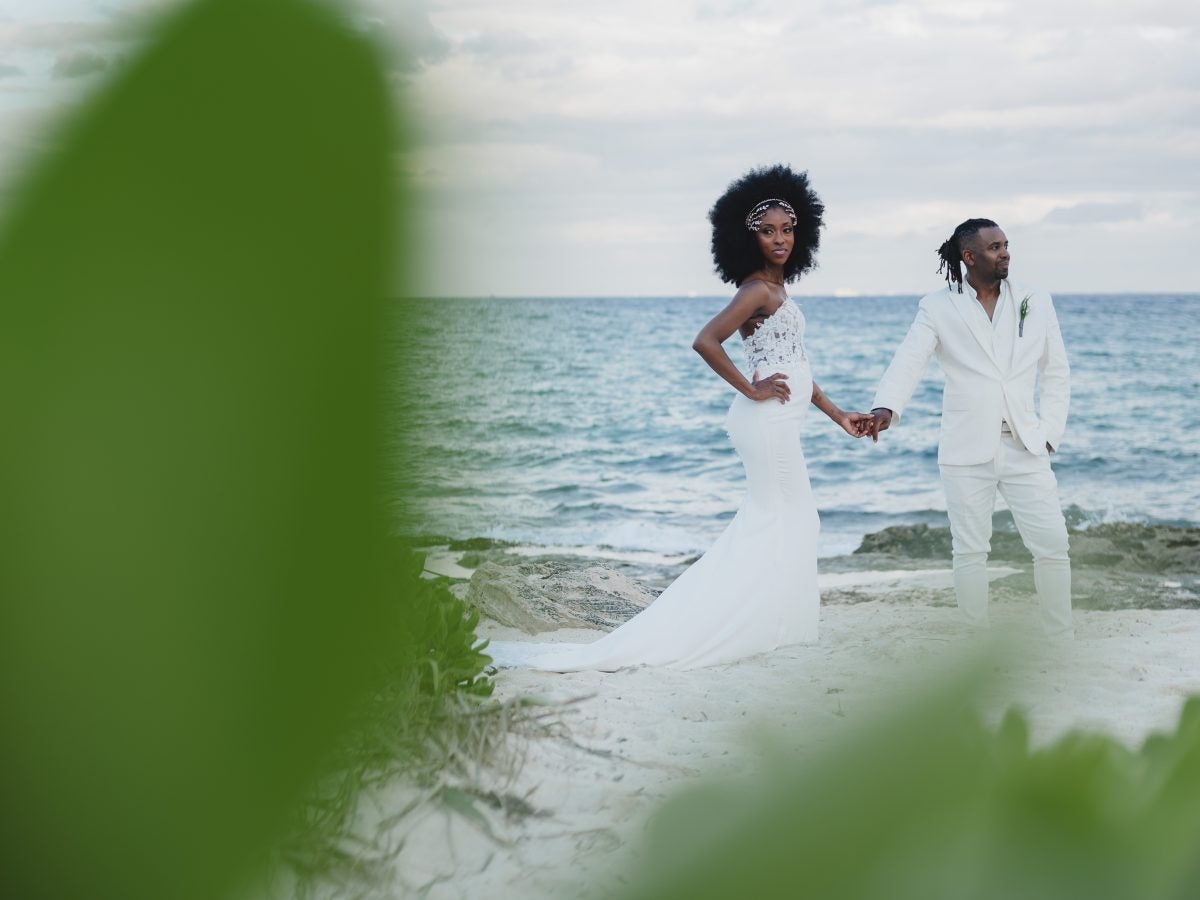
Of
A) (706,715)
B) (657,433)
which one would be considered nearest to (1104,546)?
(706,715)

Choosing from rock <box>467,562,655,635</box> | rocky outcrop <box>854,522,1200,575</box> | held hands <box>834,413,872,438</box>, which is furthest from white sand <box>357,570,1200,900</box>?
rocky outcrop <box>854,522,1200,575</box>

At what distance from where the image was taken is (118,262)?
7.9 inches

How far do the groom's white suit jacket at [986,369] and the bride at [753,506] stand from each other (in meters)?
0.47

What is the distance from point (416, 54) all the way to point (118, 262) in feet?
0.21

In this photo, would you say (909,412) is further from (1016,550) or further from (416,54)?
(416,54)

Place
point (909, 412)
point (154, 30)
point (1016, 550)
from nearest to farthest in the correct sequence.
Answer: point (154, 30)
point (1016, 550)
point (909, 412)

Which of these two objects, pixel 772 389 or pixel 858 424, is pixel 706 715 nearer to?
pixel 772 389

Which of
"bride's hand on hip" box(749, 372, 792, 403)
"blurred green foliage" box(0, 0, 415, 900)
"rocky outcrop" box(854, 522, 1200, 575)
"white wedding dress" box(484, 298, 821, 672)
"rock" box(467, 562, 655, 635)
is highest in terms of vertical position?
"blurred green foliage" box(0, 0, 415, 900)

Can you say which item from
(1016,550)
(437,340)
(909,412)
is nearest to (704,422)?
(909,412)

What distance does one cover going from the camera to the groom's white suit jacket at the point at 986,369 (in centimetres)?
618

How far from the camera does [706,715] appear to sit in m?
1.51

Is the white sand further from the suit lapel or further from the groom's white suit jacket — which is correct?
the suit lapel

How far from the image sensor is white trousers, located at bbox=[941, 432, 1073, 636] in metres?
6.36

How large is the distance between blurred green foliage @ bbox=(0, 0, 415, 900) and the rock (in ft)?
21.6
